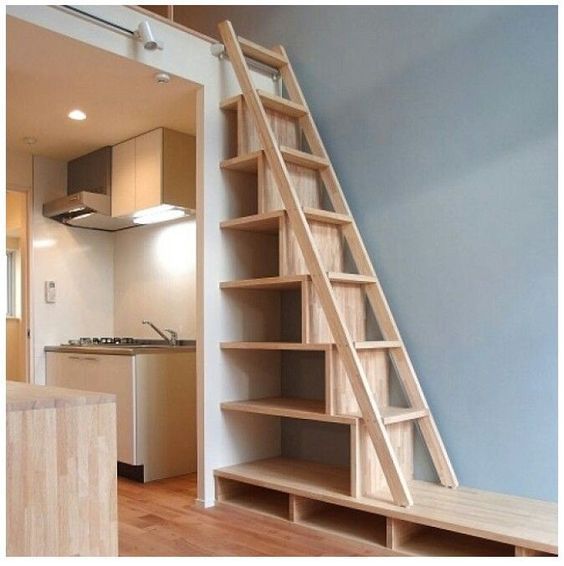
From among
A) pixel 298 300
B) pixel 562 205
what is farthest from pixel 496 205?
pixel 298 300

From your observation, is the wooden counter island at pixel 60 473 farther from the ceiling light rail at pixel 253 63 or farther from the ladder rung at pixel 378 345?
the ceiling light rail at pixel 253 63

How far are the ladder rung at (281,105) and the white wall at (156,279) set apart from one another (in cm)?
125

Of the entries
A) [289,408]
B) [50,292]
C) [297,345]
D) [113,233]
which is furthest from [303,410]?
[113,233]

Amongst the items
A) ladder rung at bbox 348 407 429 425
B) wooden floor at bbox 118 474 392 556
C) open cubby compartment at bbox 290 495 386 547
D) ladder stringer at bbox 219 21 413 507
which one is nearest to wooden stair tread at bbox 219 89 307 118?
ladder stringer at bbox 219 21 413 507

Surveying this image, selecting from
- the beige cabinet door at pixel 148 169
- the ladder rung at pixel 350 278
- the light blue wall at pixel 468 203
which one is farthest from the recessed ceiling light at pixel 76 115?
the ladder rung at pixel 350 278

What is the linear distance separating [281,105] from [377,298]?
1.15 m

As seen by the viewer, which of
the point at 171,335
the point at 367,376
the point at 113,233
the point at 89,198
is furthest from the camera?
the point at 113,233

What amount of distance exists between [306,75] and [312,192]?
732 millimetres

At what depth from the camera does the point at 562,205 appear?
7.86ft

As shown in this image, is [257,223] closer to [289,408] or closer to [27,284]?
[289,408]

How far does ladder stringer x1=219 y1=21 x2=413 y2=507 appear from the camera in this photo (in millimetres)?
2371

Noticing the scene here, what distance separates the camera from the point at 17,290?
271 inches

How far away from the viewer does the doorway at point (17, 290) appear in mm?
4469
